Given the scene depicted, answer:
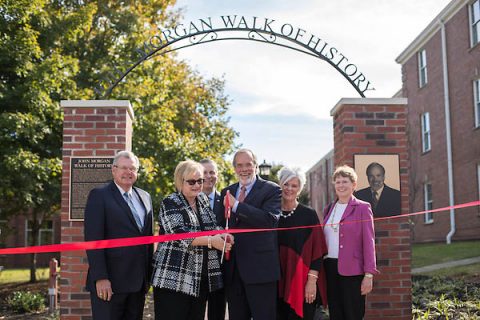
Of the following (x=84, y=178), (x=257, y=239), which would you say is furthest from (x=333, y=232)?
(x=84, y=178)

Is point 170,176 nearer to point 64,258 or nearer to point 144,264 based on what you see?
point 64,258

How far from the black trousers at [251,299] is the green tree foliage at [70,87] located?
7344 mm

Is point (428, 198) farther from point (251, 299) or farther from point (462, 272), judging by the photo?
point (251, 299)

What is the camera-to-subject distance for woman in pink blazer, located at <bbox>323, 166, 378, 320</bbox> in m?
5.11

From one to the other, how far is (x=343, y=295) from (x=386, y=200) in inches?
70.8

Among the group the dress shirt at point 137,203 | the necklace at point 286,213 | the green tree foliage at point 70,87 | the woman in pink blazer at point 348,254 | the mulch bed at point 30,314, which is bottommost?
the mulch bed at point 30,314

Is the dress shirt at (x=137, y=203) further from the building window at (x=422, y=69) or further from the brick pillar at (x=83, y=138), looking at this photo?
the building window at (x=422, y=69)

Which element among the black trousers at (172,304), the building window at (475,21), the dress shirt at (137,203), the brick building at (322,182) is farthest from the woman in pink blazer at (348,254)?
the brick building at (322,182)

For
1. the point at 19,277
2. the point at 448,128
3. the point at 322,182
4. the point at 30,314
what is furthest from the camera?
the point at 322,182

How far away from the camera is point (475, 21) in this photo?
18.5 m

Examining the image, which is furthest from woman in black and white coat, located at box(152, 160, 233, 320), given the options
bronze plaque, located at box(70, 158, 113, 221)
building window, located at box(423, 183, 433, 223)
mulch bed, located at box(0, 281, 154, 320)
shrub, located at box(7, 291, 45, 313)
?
building window, located at box(423, 183, 433, 223)

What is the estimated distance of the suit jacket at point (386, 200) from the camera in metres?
6.62

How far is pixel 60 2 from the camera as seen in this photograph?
14453 millimetres

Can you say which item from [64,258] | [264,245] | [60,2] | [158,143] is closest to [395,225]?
[264,245]
